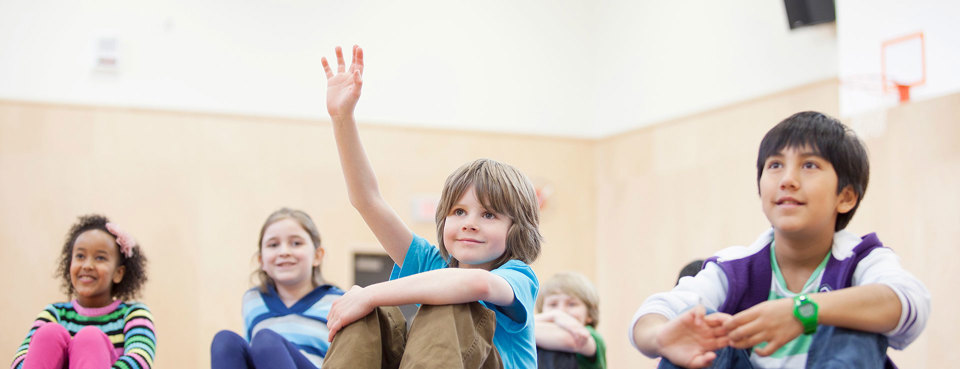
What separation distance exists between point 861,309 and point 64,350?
6.03ft

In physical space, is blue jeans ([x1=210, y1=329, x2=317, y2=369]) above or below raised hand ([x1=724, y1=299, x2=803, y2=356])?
below

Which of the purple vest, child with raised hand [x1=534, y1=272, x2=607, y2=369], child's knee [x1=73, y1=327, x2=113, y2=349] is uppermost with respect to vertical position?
the purple vest

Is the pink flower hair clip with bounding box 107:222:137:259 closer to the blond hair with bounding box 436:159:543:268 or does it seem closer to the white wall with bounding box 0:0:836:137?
the blond hair with bounding box 436:159:543:268

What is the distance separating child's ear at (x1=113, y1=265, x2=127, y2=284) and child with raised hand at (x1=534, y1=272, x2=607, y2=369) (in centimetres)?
131

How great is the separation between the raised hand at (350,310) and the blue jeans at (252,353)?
35 centimetres

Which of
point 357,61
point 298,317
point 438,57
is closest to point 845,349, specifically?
point 357,61

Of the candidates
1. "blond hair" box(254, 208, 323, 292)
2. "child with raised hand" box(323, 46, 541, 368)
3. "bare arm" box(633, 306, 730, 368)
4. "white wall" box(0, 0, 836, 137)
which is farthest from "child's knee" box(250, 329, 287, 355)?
"white wall" box(0, 0, 836, 137)

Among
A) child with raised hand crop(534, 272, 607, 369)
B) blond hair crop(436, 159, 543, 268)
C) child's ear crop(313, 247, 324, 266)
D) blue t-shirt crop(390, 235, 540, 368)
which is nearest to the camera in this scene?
blue t-shirt crop(390, 235, 540, 368)

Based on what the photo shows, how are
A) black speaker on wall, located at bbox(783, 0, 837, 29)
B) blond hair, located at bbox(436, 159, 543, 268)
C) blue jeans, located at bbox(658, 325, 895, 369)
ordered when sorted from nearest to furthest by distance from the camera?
blue jeans, located at bbox(658, 325, 895, 369) → blond hair, located at bbox(436, 159, 543, 268) → black speaker on wall, located at bbox(783, 0, 837, 29)

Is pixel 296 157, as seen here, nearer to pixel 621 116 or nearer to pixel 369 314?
pixel 621 116

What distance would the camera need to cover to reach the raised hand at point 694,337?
131 cm

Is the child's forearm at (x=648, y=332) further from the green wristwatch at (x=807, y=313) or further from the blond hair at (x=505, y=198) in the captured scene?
the blond hair at (x=505, y=198)

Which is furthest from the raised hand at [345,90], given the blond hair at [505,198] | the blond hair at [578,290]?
the blond hair at [578,290]

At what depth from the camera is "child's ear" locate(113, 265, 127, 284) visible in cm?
258
